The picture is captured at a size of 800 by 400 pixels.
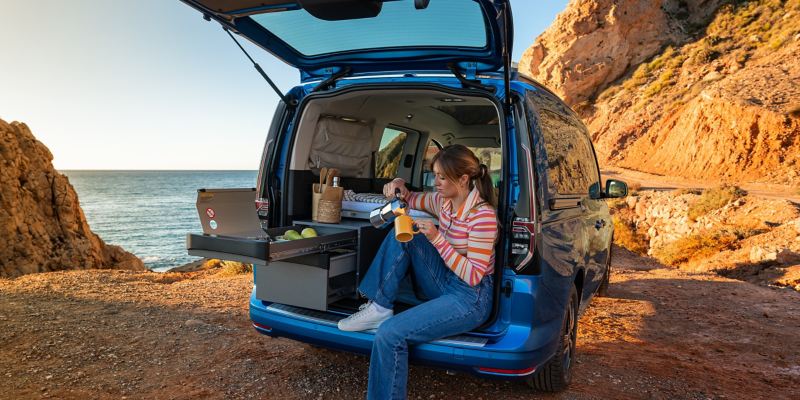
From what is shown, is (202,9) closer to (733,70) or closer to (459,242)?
(459,242)

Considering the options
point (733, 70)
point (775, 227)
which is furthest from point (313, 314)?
point (733, 70)

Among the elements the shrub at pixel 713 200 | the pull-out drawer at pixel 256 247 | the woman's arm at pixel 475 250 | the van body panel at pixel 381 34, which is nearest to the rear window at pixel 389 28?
the van body panel at pixel 381 34

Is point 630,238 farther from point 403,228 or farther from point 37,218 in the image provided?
point 37,218

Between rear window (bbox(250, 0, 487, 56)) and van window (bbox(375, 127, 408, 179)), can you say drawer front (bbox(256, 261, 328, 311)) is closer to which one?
rear window (bbox(250, 0, 487, 56))

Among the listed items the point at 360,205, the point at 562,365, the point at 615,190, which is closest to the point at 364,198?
the point at 360,205

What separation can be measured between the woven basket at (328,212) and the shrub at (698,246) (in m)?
9.68

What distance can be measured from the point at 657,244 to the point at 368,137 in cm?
1090

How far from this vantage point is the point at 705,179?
19.8 metres

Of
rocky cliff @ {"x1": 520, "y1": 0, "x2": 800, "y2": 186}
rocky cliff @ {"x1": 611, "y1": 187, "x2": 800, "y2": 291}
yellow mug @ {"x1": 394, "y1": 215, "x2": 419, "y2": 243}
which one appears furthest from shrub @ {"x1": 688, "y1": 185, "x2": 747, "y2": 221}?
yellow mug @ {"x1": 394, "y1": 215, "x2": 419, "y2": 243}

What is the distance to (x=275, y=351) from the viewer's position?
4324mm

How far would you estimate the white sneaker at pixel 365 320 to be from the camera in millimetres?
3014

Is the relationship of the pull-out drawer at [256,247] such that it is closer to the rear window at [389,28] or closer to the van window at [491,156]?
the rear window at [389,28]

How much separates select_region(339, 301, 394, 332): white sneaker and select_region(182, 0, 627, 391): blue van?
6 centimetres

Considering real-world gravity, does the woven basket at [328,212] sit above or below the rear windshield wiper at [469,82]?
below
